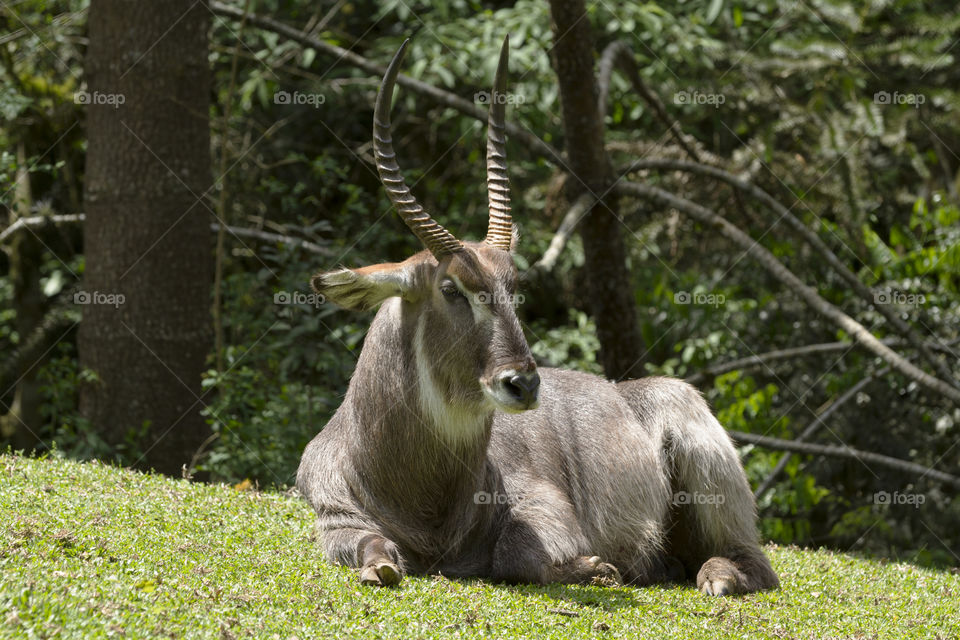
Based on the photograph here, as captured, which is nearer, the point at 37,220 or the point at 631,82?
the point at 37,220

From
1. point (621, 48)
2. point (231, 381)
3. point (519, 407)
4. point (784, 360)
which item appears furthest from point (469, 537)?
Answer: point (784, 360)

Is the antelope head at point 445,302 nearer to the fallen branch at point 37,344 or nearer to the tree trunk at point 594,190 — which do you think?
the tree trunk at point 594,190

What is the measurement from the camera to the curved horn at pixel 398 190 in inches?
191

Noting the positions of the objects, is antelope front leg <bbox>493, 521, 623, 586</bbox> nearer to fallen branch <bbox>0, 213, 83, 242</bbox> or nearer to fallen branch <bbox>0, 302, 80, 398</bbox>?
fallen branch <bbox>0, 213, 83, 242</bbox>

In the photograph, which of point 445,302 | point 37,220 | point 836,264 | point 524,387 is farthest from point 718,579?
point 37,220

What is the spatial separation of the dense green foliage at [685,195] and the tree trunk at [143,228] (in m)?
0.26

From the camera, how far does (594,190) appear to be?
8172 millimetres

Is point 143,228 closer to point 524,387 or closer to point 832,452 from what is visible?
point 524,387

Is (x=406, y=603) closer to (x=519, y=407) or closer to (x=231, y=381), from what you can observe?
(x=519, y=407)

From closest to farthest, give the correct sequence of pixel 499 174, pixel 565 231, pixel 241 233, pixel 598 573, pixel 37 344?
pixel 598 573
pixel 499 174
pixel 565 231
pixel 241 233
pixel 37 344

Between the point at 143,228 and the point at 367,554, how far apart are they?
13.7ft

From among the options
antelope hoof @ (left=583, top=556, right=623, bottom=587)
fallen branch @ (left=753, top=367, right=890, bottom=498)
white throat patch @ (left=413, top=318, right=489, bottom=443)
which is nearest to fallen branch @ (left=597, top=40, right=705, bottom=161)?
fallen branch @ (left=753, top=367, right=890, bottom=498)

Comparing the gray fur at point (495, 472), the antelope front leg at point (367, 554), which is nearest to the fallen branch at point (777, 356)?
the gray fur at point (495, 472)

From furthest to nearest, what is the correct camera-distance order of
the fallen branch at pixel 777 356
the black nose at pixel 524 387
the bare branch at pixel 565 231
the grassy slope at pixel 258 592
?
the fallen branch at pixel 777 356 < the bare branch at pixel 565 231 < the black nose at pixel 524 387 < the grassy slope at pixel 258 592
